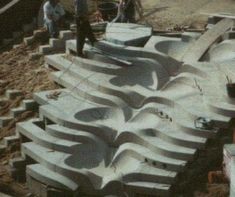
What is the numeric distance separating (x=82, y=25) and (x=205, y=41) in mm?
2985

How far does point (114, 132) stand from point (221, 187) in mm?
2913

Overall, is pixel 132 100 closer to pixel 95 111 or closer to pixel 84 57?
pixel 95 111

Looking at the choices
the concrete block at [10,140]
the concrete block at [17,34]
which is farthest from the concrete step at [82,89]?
the concrete block at [17,34]

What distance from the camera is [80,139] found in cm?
1505

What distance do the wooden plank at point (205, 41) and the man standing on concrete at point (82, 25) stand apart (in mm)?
2330

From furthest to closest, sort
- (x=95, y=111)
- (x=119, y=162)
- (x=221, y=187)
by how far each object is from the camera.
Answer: (x=95, y=111) → (x=119, y=162) → (x=221, y=187)

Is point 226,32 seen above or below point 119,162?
above

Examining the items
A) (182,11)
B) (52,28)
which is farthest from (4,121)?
(182,11)

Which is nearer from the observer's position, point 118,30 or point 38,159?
point 38,159

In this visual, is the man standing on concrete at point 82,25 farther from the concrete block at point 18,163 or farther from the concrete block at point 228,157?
the concrete block at point 228,157

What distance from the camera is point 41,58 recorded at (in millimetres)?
19344

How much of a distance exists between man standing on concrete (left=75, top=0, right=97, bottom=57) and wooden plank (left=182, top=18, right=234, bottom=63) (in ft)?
7.64

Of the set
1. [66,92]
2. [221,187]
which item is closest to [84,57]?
[66,92]

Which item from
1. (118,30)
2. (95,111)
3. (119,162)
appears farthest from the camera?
(118,30)
